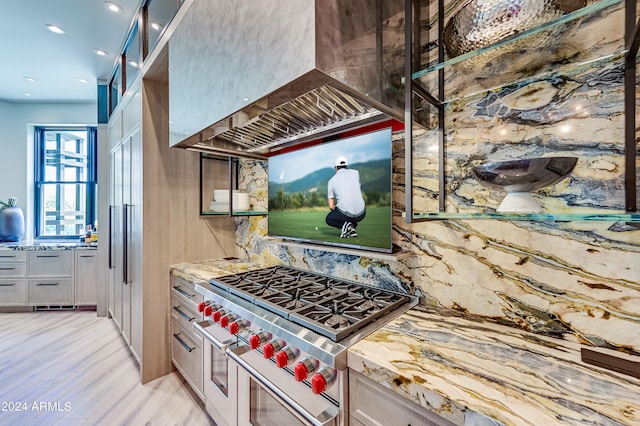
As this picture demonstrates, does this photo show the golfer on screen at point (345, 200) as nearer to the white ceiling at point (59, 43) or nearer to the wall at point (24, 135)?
the white ceiling at point (59, 43)

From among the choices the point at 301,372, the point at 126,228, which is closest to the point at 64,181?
the point at 126,228

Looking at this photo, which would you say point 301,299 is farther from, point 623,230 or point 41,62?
point 41,62

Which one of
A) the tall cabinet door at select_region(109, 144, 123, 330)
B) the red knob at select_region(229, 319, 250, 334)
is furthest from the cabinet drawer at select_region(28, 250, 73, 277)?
the red knob at select_region(229, 319, 250, 334)

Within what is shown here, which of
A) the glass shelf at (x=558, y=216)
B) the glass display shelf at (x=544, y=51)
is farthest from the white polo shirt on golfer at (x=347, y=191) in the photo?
the glass display shelf at (x=544, y=51)

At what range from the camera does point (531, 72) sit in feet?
3.36

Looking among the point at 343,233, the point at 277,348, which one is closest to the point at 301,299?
the point at 277,348

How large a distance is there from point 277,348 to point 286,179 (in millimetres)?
1160

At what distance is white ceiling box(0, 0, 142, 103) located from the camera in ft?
7.84

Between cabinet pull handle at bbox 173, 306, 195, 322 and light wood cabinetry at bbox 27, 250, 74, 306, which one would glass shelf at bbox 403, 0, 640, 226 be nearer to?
cabinet pull handle at bbox 173, 306, 195, 322

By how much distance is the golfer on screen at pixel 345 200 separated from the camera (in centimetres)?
153

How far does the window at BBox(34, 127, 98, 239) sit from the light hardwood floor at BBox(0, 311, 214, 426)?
6.81ft

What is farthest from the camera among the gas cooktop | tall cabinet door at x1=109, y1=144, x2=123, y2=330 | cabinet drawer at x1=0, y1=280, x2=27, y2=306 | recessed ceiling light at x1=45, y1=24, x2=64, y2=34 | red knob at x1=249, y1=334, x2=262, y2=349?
cabinet drawer at x1=0, y1=280, x2=27, y2=306

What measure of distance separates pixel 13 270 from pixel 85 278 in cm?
94

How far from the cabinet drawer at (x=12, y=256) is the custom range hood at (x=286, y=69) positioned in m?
3.85
